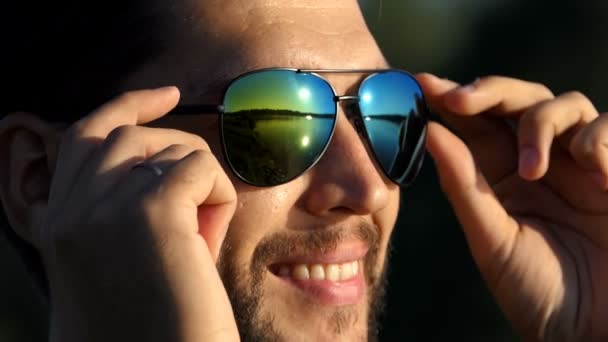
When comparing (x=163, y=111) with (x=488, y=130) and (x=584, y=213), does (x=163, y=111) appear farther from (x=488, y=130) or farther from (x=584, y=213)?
(x=584, y=213)

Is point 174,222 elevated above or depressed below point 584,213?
above

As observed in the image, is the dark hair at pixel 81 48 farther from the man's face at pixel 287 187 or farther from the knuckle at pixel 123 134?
the knuckle at pixel 123 134

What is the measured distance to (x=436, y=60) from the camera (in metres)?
19.7

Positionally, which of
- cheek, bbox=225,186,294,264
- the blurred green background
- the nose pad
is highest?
the nose pad

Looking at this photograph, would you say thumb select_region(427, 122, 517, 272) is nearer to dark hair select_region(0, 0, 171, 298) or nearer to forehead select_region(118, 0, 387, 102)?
forehead select_region(118, 0, 387, 102)

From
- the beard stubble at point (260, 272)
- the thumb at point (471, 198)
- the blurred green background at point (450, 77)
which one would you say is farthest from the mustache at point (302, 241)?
the blurred green background at point (450, 77)

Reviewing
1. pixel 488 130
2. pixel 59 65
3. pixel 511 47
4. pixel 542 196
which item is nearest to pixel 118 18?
pixel 59 65

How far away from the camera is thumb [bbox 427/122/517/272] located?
3.99 meters

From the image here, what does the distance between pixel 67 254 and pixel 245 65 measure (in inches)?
32.9

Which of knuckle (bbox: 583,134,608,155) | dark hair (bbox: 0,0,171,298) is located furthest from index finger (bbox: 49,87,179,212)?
knuckle (bbox: 583,134,608,155)

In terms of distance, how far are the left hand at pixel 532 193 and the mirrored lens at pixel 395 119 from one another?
A: 151 millimetres

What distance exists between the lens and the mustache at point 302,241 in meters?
3.56

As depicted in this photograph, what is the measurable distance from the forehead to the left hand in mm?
570

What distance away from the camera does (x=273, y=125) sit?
338cm
